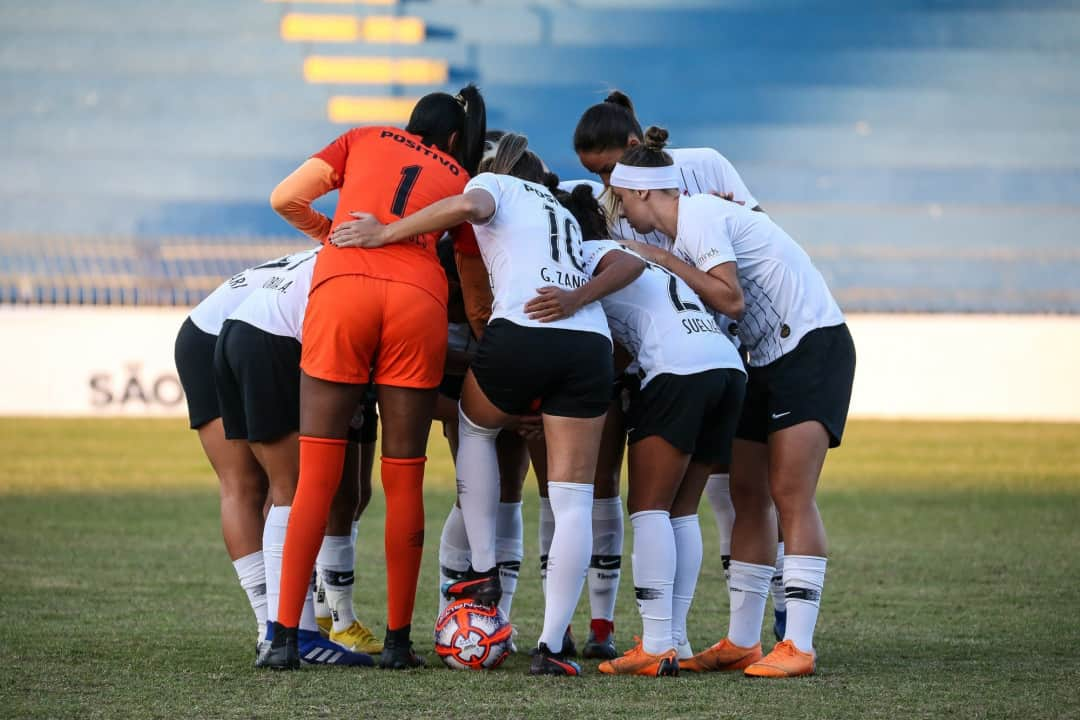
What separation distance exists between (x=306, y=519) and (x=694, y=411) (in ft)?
4.05

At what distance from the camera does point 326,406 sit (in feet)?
14.3

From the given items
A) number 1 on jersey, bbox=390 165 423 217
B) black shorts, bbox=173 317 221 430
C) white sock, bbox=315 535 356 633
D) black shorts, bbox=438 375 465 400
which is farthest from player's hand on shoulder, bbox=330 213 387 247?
white sock, bbox=315 535 356 633

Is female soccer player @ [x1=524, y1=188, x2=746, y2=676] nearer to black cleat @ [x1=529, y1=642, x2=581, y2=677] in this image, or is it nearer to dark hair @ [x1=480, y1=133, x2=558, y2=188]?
black cleat @ [x1=529, y1=642, x2=581, y2=677]

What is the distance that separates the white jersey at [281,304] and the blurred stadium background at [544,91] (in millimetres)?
16786

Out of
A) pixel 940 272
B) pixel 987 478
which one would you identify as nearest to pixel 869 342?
pixel 940 272

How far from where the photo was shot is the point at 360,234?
437 centimetres

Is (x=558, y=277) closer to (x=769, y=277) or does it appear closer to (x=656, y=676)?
(x=769, y=277)

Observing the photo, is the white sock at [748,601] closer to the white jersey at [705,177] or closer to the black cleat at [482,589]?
the black cleat at [482,589]

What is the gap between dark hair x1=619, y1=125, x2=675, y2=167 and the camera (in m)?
4.73

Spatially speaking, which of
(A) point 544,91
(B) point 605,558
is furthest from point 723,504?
(A) point 544,91

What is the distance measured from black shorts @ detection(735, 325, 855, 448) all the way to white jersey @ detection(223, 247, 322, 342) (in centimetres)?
152

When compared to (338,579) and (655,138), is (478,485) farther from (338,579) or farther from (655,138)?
(655,138)

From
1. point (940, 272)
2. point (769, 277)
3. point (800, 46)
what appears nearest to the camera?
point (769, 277)

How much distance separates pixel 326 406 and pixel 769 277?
1.50 metres
